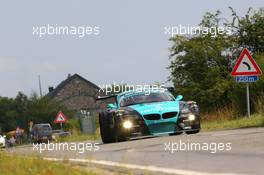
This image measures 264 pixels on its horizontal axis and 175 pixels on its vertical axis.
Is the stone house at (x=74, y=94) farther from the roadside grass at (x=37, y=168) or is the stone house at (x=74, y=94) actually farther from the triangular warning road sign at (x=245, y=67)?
the roadside grass at (x=37, y=168)

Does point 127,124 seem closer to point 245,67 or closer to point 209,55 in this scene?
point 245,67

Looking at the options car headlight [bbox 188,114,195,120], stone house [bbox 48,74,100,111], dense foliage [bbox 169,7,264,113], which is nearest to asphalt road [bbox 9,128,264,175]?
car headlight [bbox 188,114,195,120]

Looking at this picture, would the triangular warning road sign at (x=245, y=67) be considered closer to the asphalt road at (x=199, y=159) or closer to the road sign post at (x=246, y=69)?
the road sign post at (x=246, y=69)

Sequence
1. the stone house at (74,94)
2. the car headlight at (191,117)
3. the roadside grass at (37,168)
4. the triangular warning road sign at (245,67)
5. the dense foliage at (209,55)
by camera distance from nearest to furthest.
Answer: the roadside grass at (37,168) < the car headlight at (191,117) < the triangular warning road sign at (245,67) < the dense foliage at (209,55) < the stone house at (74,94)

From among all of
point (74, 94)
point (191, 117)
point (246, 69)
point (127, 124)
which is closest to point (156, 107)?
point (127, 124)

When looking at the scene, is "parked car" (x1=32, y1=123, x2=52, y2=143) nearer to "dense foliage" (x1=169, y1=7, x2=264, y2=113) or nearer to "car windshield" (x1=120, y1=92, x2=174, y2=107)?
"dense foliage" (x1=169, y1=7, x2=264, y2=113)

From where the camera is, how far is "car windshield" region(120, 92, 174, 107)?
749 inches

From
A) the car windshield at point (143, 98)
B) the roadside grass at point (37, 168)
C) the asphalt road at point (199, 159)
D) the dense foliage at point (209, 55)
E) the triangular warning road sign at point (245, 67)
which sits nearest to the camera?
the asphalt road at point (199, 159)

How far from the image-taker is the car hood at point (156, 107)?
17766 millimetres

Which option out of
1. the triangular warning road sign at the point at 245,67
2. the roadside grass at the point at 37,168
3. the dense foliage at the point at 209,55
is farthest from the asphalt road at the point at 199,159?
the dense foliage at the point at 209,55

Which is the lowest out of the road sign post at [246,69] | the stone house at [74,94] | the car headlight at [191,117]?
the car headlight at [191,117]

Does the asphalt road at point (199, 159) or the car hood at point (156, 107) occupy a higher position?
the car hood at point (156, 107)

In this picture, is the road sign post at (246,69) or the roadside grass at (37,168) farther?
the road sign post at (246,69)

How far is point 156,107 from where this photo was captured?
17.9 metres
